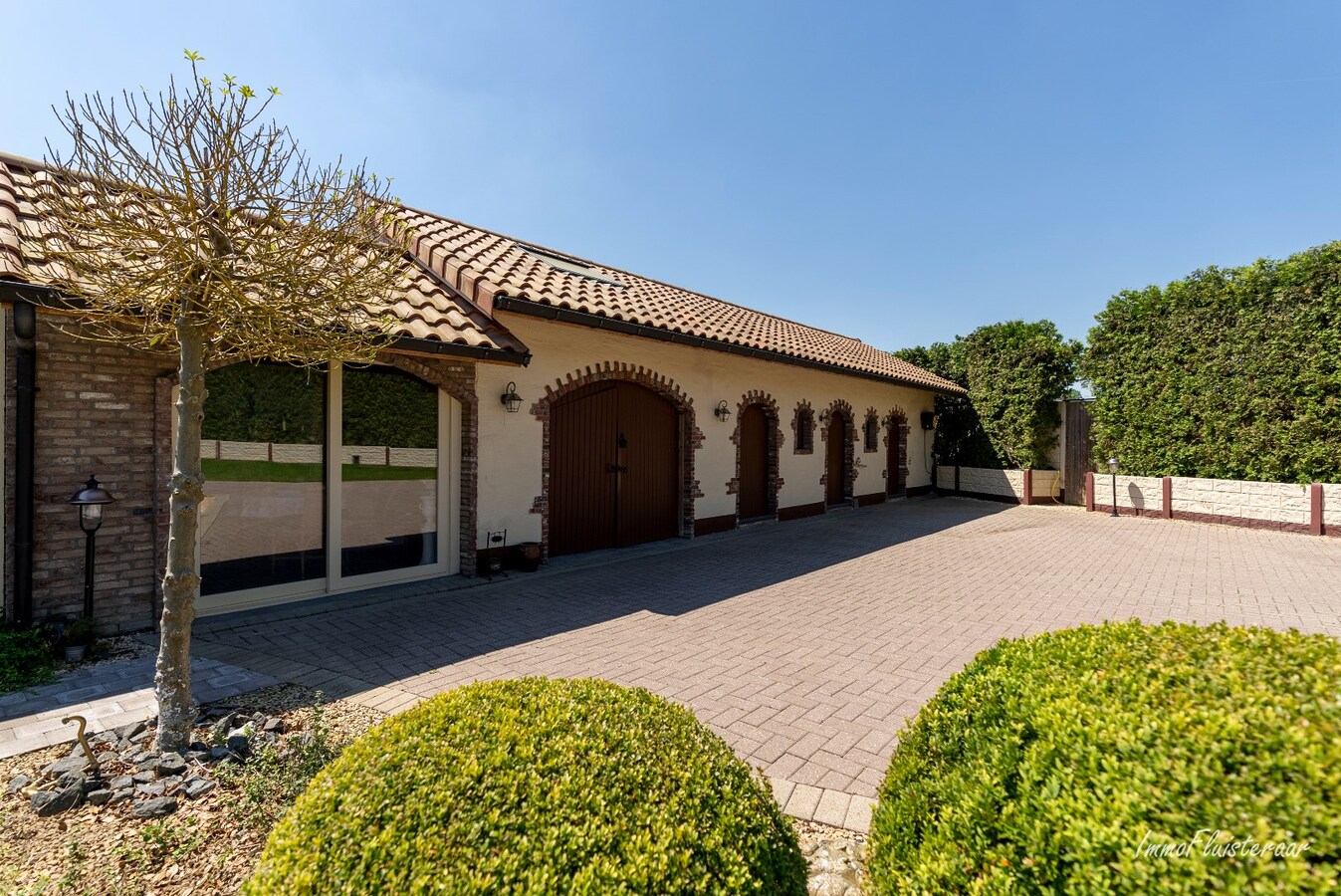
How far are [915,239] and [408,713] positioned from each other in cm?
1440

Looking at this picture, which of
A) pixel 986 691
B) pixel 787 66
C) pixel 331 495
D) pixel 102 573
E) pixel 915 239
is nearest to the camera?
pixel 986 691

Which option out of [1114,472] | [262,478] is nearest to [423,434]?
[262,478]

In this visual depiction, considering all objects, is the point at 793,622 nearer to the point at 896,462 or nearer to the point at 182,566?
the point at 182,566

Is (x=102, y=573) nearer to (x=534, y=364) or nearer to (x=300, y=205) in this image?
(x=300, y=205)

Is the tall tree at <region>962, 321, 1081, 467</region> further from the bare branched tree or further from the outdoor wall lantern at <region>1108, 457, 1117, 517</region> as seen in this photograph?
the bare branched tree

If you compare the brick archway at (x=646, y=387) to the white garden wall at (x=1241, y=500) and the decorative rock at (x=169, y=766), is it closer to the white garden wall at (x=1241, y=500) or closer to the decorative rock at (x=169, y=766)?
the decorative rock at (x=169, y=766)

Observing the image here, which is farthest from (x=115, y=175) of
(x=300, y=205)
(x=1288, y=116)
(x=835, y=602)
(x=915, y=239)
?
(x=915, y=239)

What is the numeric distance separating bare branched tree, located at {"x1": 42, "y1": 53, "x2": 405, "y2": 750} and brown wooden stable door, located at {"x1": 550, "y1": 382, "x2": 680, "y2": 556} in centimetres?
513

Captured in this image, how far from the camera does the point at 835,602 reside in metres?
6.57

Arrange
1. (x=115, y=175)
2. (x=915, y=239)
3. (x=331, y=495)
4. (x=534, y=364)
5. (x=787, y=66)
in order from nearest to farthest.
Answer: (x=115, y=175), (x=331, y=495), (x=534, y=364), (x=787, y=66), (x=915, y=239)

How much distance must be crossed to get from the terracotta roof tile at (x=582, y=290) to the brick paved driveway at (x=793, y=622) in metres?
3.59

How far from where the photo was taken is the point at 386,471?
684 centimetres

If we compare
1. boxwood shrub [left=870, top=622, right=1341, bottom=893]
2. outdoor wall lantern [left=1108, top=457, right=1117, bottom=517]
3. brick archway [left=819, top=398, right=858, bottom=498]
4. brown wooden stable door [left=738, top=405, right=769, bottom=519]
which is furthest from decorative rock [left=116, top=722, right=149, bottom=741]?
outdoor wall lantern [left=1108, top=457, right=1117, bottom=517]

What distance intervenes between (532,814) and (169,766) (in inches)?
107
